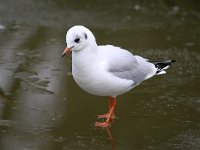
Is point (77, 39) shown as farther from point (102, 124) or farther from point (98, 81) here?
point (102, 124)

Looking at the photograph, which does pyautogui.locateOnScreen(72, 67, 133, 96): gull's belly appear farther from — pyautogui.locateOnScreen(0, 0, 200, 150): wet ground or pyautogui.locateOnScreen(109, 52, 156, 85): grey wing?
pyautogui.locateOnScreen(0, 0, 200, 150): wet ground

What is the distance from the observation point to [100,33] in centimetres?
803

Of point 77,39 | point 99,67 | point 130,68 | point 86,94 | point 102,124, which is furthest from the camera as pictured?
point 86,94

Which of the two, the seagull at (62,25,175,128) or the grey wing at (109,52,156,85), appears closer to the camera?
the seagull at (62,25,175,128)

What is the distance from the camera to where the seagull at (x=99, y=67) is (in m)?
4.63

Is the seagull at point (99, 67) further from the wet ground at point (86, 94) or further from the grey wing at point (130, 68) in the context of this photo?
the wet ground at point (86, 94)

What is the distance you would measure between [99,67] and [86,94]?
101 cm

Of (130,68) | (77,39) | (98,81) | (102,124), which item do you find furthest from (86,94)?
(77,39)

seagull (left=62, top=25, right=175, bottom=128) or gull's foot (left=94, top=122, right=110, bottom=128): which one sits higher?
seagull (left=62, top=25, right=175, bottom=128)

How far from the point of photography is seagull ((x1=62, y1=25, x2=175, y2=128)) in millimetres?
4629

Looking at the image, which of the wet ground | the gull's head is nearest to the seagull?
the gull's head

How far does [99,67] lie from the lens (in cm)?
477

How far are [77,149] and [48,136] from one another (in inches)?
14.4

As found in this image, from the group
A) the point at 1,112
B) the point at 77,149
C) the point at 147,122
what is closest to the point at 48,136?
the point at 77,149
